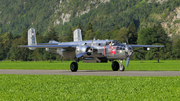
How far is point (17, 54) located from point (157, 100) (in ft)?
591

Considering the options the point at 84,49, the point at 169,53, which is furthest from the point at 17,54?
the point at 84,49

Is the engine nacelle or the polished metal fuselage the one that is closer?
the polished metal fuselage

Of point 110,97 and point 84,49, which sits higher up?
point 84,49

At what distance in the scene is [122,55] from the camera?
3569 cm

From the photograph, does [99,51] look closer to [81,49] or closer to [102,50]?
[102,50]

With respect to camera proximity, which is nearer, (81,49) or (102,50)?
(102,50)

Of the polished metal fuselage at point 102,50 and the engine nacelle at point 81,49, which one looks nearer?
the polished metal fuselage at point 102,50

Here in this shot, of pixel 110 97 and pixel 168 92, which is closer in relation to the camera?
pixel 110 97

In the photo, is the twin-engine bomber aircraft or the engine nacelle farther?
the engine nacelle

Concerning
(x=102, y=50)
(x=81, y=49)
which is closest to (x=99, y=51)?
(x=102, y=50)

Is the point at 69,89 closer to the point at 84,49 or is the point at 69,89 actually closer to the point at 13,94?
the point at 13,94

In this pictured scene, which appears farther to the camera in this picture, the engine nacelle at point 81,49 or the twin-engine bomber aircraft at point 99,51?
the engine nacelle at point 81,49

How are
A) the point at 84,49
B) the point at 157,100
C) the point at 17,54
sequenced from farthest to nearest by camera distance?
1. the point at 17,54
2. the point at 84,49
3. the point at 157,100

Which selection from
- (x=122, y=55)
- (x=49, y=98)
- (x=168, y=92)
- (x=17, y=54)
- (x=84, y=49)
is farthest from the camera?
(x=17, y=54)
